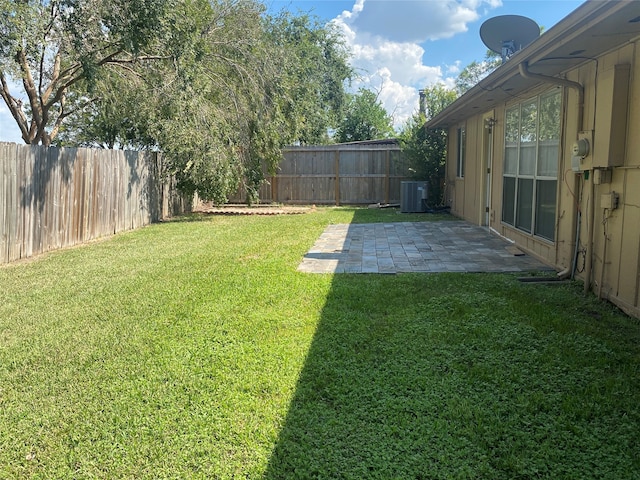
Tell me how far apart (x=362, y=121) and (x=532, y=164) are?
2113 cm

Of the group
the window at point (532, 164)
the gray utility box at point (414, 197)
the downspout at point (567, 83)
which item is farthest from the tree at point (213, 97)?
the window at point (532, 164)

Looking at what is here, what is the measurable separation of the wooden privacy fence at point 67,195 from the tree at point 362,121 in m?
16.4

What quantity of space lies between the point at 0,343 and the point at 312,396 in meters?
2.55

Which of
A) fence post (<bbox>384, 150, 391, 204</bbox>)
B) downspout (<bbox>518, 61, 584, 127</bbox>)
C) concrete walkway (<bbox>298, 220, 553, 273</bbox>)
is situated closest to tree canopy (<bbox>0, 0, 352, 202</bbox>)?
fence post (<bbox>384, 150, 391, 204</bbox>)

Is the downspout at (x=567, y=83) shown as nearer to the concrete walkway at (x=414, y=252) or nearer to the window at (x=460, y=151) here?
the concrete walkway at (x=414, y=252)

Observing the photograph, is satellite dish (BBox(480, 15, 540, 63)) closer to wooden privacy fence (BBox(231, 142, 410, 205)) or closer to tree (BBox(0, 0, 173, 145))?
tree (BBox(0, 0, 173, 145))

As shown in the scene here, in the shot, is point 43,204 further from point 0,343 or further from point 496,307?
point 496,307

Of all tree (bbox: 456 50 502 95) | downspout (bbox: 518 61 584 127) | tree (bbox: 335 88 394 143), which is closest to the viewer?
downspout (bbox: 518 61 584 127)

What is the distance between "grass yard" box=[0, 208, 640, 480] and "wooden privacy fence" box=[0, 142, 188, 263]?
180cm

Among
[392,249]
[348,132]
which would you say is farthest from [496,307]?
[348,132]

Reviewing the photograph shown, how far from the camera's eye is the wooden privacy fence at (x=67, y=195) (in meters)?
6.98

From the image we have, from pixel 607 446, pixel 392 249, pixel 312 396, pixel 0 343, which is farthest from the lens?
pixel 392 249

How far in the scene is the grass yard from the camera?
238 cm

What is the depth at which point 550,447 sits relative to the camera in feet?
7.91
